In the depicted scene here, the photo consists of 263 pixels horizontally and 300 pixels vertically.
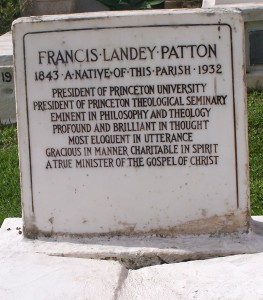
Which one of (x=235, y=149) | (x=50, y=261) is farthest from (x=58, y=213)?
(x=235, y=149)

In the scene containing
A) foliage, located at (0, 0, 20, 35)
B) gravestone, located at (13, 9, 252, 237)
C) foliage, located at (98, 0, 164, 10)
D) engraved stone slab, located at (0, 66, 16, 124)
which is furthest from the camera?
foliage, located at (98, 0, 164, 10)

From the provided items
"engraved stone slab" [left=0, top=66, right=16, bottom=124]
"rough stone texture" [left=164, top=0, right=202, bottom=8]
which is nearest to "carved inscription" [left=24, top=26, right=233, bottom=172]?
"engraved stone slab" [left=0, top=66, right=16, bottom=124]

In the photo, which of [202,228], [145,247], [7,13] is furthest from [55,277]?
[7,13]

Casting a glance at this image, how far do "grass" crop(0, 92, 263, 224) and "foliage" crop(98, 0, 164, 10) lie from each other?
3.09 metres

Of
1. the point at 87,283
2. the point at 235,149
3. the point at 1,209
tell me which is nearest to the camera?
the point at 87,283

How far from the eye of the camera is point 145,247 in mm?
3865

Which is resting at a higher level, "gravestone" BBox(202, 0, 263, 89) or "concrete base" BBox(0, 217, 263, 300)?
"gravestone" BBox(202, 0, 263, 89)

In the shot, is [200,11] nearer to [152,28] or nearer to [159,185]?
[152,28]

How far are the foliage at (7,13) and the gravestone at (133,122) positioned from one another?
17.7 feet

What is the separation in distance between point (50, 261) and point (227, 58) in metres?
1.20

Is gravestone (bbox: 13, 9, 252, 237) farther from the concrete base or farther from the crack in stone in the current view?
the crack in stone

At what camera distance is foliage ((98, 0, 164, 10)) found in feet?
31.6

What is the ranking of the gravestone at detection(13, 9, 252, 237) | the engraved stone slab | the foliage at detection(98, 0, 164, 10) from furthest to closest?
the foliage at detection(98, 0, 164, 10)
the engraved stone slab
the gravestone at detection(13, 9, 252, 237)

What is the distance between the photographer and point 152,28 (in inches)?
150
